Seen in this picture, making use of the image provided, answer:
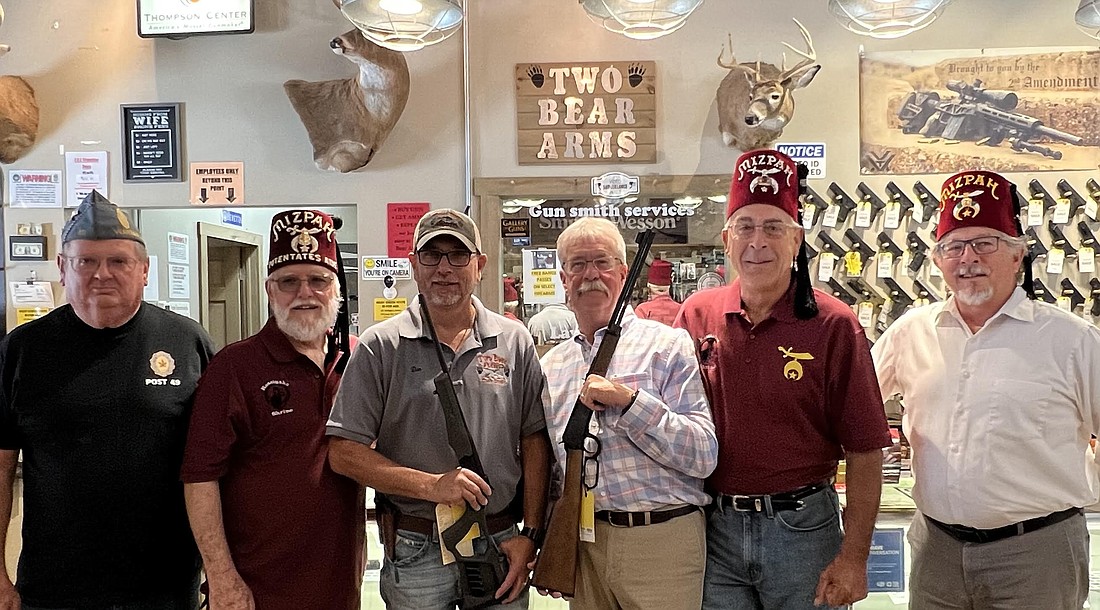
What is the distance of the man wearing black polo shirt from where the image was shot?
2.11 meters

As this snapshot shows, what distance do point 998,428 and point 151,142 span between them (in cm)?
418

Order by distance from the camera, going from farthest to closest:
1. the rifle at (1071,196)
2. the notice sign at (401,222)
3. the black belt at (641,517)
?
1. the notice sign at (401,222)
2. the rifle at (1071,196)
3. the black belt at (641,517)

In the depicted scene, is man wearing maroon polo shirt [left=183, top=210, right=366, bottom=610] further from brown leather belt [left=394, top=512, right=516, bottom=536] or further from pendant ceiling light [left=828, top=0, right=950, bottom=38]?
pendant ceiling light [left=828, top=0, right=950, bottom=38]

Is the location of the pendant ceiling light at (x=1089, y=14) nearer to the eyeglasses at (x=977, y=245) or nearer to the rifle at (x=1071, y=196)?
the rifle at (x=1071, y=196)

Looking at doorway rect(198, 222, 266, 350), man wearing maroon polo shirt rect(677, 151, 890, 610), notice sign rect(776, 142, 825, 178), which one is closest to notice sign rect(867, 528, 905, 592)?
man wearing maroon polo shirt rect(677, 151, 890, 610)

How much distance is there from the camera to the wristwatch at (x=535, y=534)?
2.03 meters

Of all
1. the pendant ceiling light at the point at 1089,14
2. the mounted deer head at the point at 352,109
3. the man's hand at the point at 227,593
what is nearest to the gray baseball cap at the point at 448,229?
the man's hand at the point at 227,593

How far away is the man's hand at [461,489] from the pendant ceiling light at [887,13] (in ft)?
7.51

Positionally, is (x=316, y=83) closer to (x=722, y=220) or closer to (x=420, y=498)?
(x=722, y=220)

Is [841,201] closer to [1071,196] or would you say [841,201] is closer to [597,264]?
[1071,196]

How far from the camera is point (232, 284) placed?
19.0 feet

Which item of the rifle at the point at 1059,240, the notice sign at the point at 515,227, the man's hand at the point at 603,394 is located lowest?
the man's hand at the point at 603,394

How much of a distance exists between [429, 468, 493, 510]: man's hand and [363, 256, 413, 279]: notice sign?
2.59 m

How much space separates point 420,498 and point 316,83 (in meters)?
2.97
